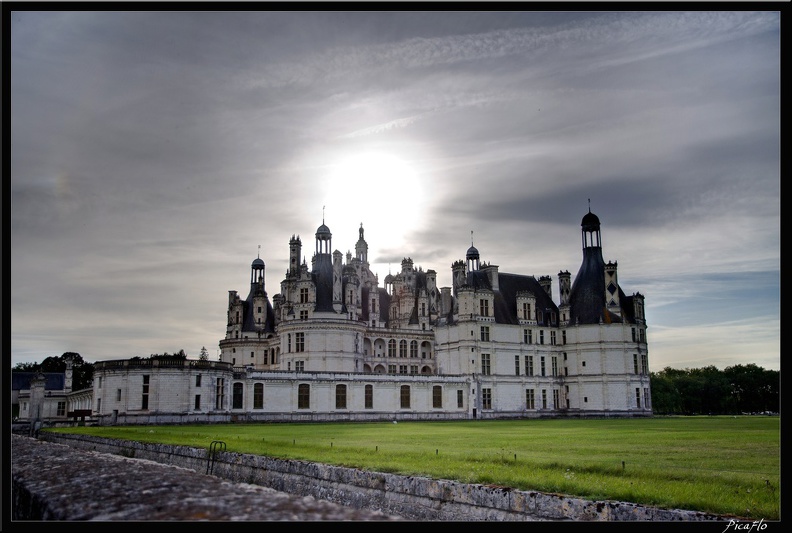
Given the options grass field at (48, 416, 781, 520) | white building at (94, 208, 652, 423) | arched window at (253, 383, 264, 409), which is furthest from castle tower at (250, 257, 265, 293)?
grass field at (48, 416, 781, 520)

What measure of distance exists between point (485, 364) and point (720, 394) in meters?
32.2

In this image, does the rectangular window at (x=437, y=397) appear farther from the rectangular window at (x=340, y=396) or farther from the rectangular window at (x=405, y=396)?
the rectangular window at (x=340, y=396)

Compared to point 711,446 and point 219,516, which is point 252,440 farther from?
point 219,516

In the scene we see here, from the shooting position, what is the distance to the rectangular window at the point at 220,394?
44.1 metres

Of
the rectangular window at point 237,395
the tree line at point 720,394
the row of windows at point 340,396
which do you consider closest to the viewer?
the rectangular window at point 237,395

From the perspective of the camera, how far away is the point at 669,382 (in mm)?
78375

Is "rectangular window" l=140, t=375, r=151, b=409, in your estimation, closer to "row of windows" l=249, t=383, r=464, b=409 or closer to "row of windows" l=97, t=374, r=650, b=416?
"row of windows" l=97, t=374, r=650, b=416

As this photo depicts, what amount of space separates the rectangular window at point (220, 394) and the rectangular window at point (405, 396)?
46.5 ft

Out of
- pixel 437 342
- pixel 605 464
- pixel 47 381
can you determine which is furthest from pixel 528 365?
pixel 605 464

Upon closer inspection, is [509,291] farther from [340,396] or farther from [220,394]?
[220,394]

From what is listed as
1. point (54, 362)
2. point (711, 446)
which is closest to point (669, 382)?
point (711, 446)

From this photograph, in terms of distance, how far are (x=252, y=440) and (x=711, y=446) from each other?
13889mm

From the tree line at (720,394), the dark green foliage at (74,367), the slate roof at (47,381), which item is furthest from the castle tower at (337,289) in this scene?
the tree line at (720,394)
